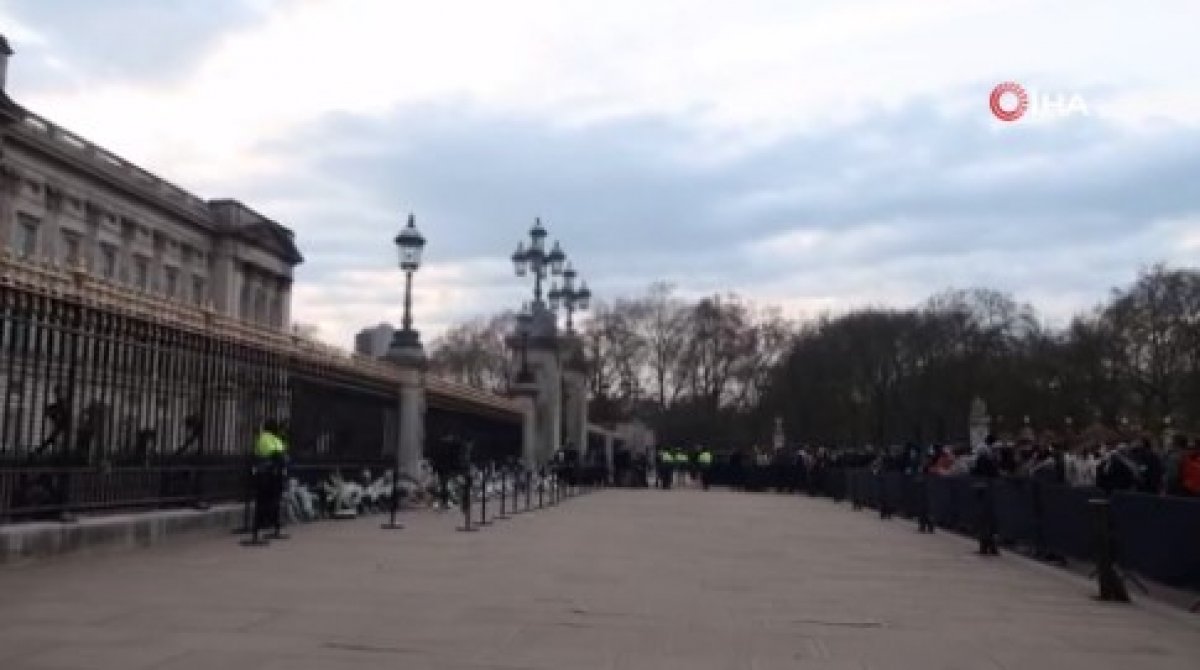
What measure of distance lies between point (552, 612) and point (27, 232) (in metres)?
54.1

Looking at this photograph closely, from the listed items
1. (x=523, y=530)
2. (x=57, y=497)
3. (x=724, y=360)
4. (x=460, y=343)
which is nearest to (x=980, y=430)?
(x=523, y=530)

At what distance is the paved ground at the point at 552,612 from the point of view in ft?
25.0

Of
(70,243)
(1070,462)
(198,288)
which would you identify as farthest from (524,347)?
(198,288)

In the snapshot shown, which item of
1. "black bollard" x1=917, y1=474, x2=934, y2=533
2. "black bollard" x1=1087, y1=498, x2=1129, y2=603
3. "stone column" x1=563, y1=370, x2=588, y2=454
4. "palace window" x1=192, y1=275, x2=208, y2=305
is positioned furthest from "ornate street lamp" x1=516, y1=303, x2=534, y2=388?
"palace window" x1=192, y1=275, x2=208, y2=305

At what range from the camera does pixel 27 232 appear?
5647cm

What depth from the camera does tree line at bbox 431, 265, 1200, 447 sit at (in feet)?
214

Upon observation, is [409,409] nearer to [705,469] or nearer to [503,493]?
[503,493]

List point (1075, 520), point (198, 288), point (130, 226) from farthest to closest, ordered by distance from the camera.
→ point (198, 288)
point (130, 226)
point (1075, 520)

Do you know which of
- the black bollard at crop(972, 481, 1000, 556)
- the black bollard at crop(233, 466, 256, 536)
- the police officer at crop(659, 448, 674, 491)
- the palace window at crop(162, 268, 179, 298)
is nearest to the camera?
the black bollard at crop(233, 466, 256, 536)

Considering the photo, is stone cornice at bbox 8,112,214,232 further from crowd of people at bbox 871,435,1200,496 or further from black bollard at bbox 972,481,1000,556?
black bollard at bbox 972,481,1000,556

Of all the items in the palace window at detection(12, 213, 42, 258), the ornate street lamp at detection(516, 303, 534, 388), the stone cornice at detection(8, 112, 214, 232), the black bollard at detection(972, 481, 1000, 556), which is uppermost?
the stone cornice at detection(8, 112, 214, 232)

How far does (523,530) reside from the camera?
1917 cm

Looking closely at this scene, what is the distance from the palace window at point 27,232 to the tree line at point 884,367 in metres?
25.6

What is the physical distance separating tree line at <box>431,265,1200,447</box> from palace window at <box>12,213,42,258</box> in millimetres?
25613
